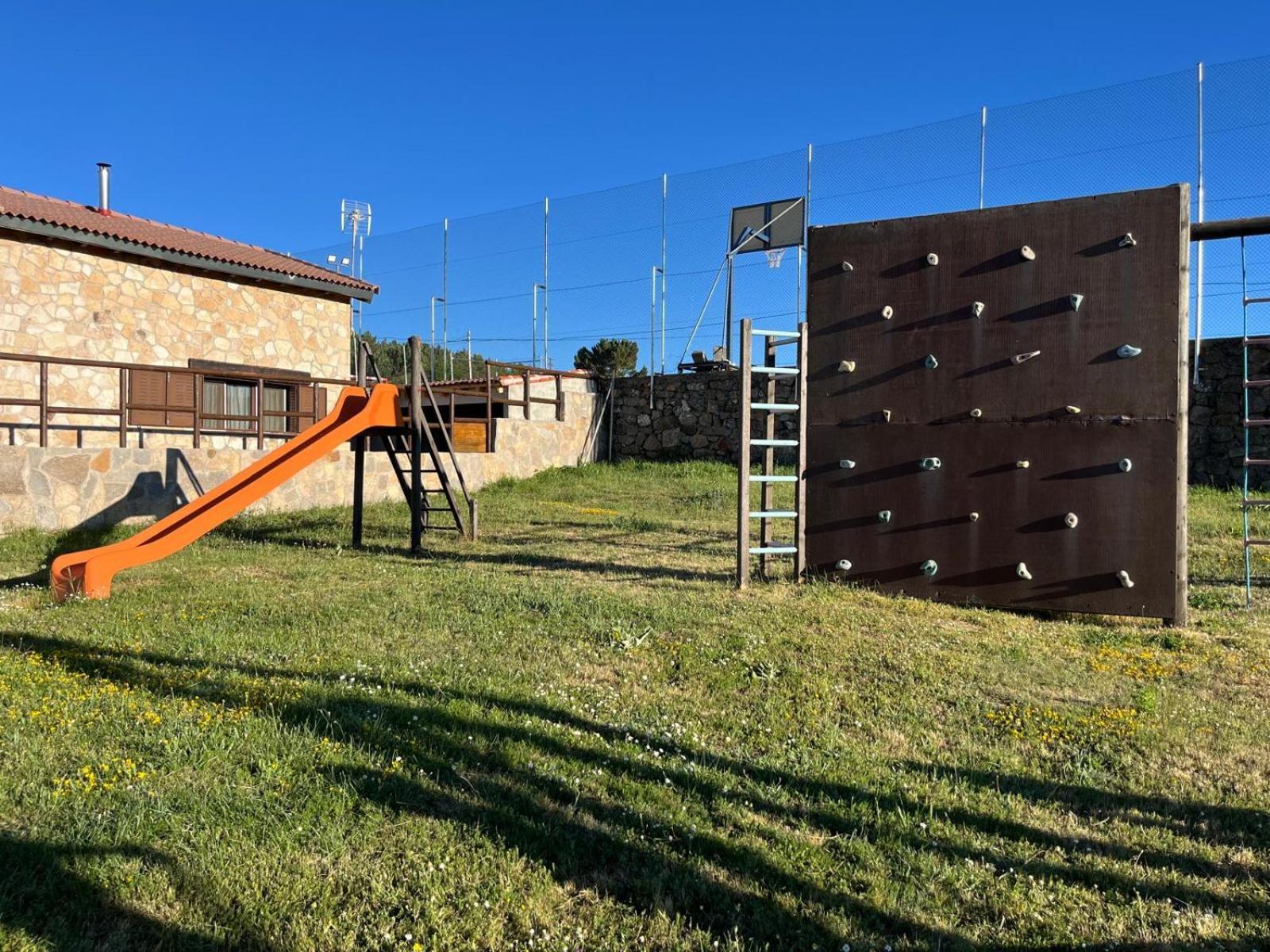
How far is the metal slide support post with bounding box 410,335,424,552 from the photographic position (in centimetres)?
988

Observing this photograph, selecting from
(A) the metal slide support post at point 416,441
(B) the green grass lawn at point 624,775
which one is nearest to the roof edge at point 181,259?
(A) the metal slide support post at point 416,441

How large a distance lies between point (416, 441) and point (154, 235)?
9109 millimetres

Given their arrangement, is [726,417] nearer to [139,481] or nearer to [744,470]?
[139,481]

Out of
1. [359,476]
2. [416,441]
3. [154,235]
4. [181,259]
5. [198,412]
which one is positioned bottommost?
[359,476]

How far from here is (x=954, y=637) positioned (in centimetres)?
605

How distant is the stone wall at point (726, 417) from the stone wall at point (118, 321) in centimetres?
697

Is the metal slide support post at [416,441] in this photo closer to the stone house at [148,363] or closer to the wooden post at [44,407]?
the stone house at [148,363]

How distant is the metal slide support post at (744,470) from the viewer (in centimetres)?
757

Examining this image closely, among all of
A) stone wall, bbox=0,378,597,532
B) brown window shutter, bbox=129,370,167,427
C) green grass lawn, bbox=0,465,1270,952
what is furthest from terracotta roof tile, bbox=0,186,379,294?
green grass lawn, bbox=0,465,1270,952

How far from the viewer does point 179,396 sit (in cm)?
1527

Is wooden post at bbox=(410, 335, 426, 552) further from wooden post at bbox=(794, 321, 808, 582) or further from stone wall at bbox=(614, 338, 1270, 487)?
stone wall at bbox=(614, 338, 1270, 487)

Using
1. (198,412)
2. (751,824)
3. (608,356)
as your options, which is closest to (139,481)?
(198,412)

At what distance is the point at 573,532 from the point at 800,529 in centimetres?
426

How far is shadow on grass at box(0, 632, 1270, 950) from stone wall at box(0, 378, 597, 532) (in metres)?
8.03
